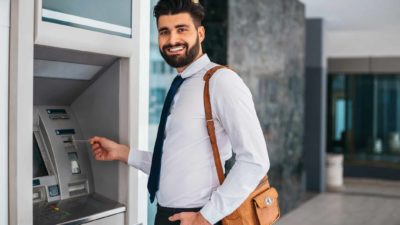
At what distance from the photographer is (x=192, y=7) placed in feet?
5.88

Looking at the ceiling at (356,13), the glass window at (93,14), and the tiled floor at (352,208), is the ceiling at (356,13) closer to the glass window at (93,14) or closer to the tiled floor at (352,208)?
the tiled floor at (352,208)

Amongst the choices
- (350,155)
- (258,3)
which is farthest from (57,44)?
(350,155)

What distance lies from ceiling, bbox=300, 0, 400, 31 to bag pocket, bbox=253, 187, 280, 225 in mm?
5388

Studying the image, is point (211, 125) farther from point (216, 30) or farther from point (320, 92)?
point (320, 92)

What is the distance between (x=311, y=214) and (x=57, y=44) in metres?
5.32

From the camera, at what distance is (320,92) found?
8.23m

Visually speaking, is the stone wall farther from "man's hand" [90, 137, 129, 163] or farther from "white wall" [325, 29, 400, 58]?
"white wall" [325, 29, 400, 58]

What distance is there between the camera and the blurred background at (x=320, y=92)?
191 inches

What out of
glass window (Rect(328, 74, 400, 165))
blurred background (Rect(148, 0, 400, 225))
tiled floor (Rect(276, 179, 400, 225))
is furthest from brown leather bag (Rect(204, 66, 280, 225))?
glass window (Rect(328, 74, 400, 165))

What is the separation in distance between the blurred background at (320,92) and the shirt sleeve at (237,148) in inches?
50.2

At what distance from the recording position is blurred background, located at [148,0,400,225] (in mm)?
4859

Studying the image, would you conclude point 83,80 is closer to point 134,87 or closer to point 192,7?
point 134,87
